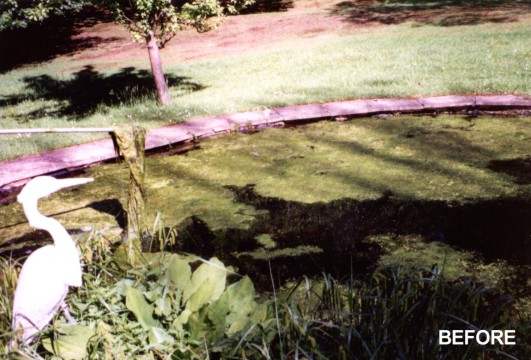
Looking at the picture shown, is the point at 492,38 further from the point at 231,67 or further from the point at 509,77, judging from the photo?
the point at 231,67

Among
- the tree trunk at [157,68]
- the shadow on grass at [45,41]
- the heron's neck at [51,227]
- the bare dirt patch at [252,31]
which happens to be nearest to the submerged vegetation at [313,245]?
the heron's neck at [51,227]

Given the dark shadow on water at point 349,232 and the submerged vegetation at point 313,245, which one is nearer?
the submerged vegetation at point 313,245

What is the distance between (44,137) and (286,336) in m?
4.01

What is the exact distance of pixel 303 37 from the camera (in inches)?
432

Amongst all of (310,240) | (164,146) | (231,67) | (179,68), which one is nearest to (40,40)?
(179,68)

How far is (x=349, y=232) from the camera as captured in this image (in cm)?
299

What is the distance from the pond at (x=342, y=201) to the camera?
275cm

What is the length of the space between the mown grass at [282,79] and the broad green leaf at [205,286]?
3051 millimetres

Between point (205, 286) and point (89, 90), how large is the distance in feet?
20.6

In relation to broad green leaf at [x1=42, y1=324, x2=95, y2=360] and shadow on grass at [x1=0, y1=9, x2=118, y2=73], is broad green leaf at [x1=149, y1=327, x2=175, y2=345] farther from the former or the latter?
shadow on grass at [x1=0, y1=9, x2=118, y2=73]

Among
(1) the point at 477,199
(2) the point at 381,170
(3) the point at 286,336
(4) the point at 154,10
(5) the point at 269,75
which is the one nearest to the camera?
(3) the point at 286,336

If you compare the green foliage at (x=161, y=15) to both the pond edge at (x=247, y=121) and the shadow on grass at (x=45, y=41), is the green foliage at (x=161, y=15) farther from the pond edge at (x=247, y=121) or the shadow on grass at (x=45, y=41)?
the shadow on grass at (x=45, y=41)

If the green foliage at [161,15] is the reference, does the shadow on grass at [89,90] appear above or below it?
below

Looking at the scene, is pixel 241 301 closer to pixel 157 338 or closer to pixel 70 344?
pixel 157 338
